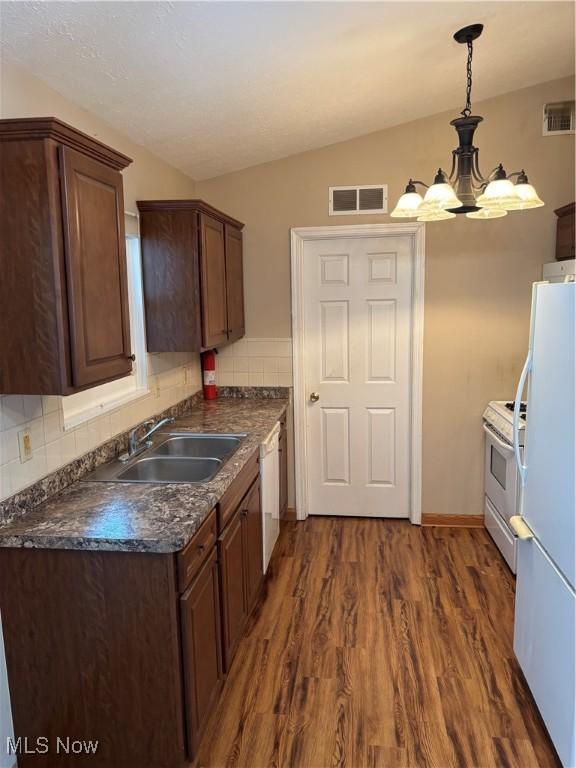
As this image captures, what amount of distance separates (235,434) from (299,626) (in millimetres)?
1062

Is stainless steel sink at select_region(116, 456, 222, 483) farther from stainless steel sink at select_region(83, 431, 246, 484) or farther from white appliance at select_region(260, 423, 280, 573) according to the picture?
white appliance at select_region(260, 423, 280, 573)

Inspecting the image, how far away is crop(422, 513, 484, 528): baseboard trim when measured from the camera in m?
4.11

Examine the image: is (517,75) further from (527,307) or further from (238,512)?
(238,512)

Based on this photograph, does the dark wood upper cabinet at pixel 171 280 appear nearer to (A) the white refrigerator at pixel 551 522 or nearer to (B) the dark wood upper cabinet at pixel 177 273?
(B) the dark wood upper cabinet at pixel 177 273

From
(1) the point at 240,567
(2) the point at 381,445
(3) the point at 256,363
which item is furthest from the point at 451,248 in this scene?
(1) the point at 240,567

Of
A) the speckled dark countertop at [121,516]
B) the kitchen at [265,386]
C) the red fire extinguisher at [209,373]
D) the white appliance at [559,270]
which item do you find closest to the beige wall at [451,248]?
the kitchen at [265,386]

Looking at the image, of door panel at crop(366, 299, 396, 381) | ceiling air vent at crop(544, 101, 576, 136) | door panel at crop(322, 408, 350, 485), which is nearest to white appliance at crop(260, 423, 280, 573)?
door panel at crop(322, 408, 350, 485)

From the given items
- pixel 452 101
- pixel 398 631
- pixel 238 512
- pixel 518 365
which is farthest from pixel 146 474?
pixel 452 101

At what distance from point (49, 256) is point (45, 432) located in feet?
2.44

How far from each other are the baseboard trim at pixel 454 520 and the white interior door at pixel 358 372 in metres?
0.17

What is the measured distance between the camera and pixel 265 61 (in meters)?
2.43

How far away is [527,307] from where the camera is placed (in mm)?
3863

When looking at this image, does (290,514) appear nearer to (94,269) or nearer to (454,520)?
(454,520)

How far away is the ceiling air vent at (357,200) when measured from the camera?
390cm
